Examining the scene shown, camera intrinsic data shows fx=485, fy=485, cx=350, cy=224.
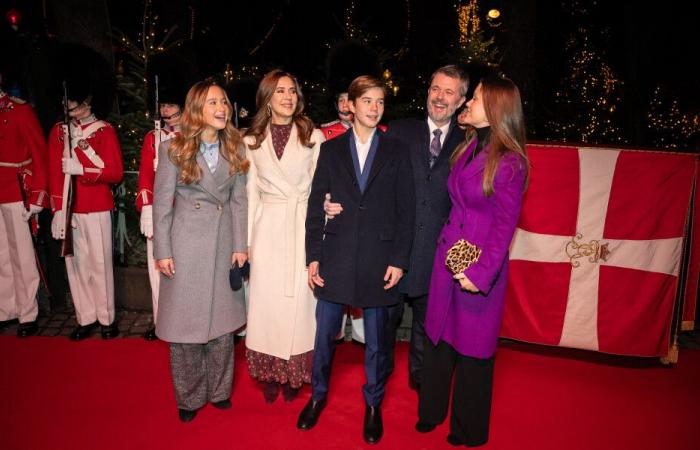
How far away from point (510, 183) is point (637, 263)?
217cm

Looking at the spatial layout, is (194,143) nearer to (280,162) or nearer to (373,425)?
(280,162)

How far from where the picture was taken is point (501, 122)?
264cm

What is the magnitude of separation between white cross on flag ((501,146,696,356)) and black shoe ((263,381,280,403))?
2.22 metres

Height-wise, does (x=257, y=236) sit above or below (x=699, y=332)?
above

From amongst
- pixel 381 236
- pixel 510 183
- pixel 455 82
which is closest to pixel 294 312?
pixel 381 236

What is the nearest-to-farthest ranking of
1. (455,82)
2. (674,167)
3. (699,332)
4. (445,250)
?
(445,250) → (455,82) → (674,167) → (699,332)

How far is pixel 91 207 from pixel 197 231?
1890mm

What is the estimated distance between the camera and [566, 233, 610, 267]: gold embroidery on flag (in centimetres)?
408

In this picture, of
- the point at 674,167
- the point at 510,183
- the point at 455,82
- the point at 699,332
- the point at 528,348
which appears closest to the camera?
the point at 510,183

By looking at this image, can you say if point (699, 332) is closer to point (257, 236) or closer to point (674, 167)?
point (674, 167)

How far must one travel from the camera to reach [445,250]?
2893 mm

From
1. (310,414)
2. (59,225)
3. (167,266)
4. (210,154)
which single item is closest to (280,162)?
(210,154)

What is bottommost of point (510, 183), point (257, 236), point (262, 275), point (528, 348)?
point (528, 348)

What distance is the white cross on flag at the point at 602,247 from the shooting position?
398 cm
